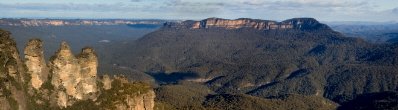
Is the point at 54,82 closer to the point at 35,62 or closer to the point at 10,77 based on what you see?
the point at 35,62

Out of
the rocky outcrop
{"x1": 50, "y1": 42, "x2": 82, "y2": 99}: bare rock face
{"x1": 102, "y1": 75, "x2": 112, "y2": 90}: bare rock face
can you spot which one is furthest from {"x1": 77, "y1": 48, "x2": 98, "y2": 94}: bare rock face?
the rocky outcrop

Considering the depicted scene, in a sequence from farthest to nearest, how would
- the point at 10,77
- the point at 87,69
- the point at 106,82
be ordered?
1. the point at 106,82
2. the point at 87,69
3. the point at 10,77

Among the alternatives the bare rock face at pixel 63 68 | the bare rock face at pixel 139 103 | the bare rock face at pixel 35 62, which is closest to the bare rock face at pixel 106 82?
the bare rock face at pixel 139 103

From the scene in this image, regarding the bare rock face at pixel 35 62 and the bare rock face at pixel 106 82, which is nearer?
the bare rock face at pixel 35 62

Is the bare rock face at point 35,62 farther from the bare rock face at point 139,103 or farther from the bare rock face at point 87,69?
the bare rock face at point 139,103

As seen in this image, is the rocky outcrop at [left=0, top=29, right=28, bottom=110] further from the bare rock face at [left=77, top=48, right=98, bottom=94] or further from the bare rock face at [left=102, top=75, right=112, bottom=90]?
the bare rock face at [left=102, top=75, right=112, bottom=90]

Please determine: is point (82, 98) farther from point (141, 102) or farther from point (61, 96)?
point (141, 102)

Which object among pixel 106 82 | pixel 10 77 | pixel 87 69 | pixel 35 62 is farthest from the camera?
pixel 106 82

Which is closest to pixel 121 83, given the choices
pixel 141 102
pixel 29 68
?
pixel 141 102

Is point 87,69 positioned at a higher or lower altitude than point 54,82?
higher

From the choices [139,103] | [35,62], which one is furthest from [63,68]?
[139,103]
